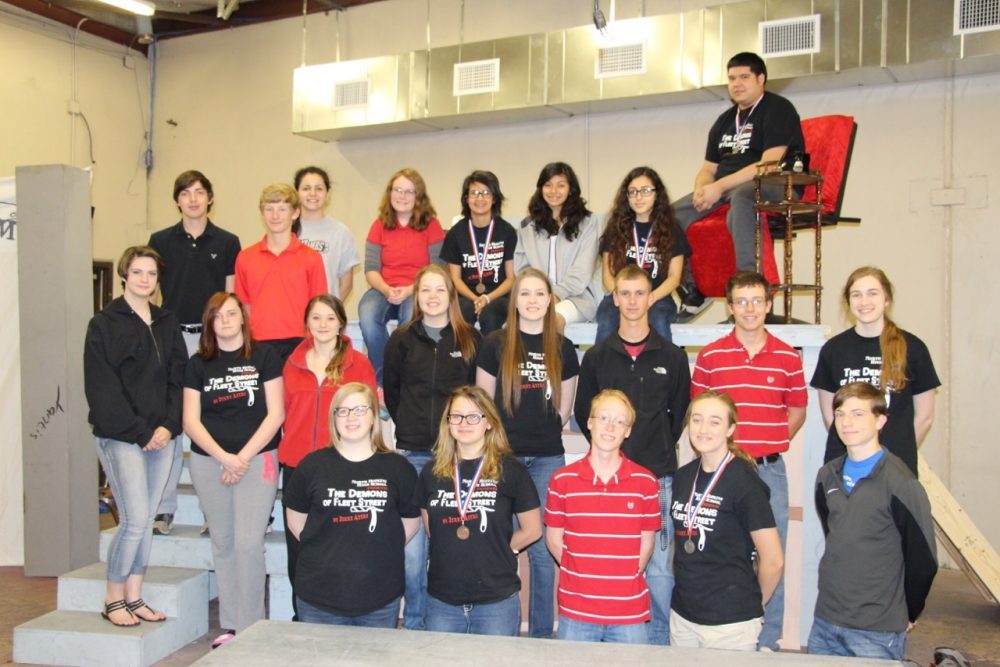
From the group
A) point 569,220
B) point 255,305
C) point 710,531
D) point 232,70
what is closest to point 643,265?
point 569,220

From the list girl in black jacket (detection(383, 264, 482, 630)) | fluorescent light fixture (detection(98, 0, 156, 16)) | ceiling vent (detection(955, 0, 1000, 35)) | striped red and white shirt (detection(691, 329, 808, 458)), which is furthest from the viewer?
fluorescent light fixture (detection(98, 0, 156, 16))

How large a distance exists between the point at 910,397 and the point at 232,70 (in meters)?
8.23

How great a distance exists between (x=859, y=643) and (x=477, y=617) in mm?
1250

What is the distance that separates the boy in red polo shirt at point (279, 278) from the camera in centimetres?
414

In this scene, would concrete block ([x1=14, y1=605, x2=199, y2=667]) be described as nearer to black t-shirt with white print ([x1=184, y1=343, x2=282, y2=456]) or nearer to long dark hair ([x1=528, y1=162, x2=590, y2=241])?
black t-shirt with white print ([x1=184, y1=343, x2=282, y2=456])

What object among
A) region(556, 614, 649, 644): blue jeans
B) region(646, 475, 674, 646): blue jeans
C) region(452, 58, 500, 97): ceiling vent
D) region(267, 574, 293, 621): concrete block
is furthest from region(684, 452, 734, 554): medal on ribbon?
region(452, 58, 500, 97): ceiling vent

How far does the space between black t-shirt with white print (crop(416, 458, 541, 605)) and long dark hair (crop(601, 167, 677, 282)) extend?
1424 mm

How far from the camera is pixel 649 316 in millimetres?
4086

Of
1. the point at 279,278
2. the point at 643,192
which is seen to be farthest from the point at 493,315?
the point at 279,278

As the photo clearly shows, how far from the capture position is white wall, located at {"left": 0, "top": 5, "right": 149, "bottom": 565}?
8109 millimetres

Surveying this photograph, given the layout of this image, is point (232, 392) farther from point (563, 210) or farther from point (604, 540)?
point (563, 210)

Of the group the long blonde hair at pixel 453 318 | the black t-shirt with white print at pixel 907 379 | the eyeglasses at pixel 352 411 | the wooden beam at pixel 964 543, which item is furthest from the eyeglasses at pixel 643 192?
the wooden beam at pixel 964 543

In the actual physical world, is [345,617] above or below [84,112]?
below

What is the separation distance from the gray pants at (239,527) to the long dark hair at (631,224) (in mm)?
1845
